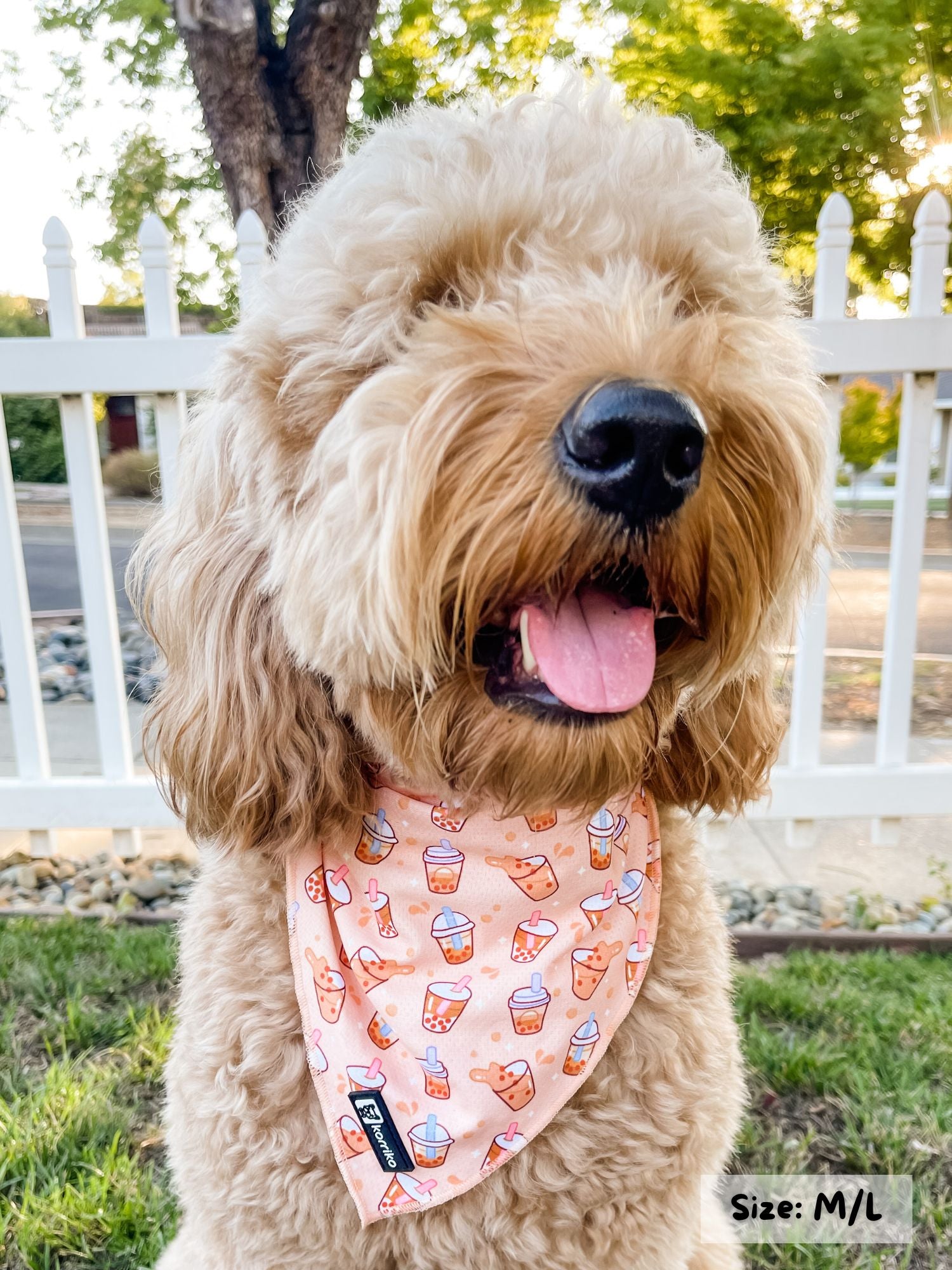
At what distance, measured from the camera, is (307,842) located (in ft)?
4.44

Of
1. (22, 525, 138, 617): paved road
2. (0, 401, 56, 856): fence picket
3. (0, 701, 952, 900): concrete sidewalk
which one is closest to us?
(0, 401, 56, 856): fence picket

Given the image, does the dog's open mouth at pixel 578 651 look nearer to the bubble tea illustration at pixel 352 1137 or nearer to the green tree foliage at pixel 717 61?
the bubble tea illustration at pixel 352 1137

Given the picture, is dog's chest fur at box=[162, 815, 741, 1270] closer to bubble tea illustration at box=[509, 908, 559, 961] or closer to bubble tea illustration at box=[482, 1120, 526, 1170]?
bubble tea illustration at box=[482, 1120, 526, 1170]

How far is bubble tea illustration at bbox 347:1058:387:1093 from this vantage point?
1292 millimetres

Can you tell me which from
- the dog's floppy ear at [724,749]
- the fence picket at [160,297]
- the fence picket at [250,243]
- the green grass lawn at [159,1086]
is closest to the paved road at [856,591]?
the green grass lawn at [159,1086]

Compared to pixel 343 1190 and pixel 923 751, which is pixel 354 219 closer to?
pixel 343 1190

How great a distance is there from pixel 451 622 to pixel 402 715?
0.62 ft

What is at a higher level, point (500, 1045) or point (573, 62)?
point (573, 62)

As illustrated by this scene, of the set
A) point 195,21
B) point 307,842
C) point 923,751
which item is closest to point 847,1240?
point 307,842

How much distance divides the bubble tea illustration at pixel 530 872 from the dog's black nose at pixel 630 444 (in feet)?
1.92

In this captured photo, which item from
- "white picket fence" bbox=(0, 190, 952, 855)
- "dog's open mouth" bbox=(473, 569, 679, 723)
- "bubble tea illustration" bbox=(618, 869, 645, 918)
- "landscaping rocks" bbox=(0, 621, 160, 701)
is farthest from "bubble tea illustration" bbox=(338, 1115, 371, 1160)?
"landscaping rocks" bbox=(0, 621, 160, 701)

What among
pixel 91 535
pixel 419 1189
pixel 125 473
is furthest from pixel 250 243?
pixel 125 473

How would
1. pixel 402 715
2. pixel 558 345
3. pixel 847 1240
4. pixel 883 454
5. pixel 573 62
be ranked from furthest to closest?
pixel 883 454
pixel 847 1240
pixel 573 62
pixel 402 715
pixel 558 345

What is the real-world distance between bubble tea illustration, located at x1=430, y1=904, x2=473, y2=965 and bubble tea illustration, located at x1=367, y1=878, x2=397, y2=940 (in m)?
0.06
